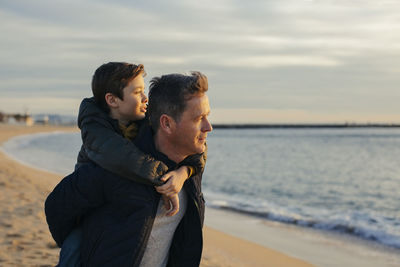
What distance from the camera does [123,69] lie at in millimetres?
2510

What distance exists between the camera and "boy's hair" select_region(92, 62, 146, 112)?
251cm

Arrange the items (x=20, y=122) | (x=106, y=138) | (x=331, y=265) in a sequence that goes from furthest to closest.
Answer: (x=20, y=122), (x=331, y=265), (x=106, y=138)

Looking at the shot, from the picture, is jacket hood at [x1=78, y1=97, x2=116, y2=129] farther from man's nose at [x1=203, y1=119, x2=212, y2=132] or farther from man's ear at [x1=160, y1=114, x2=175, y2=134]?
man's nose at [x1=203, y1=119, x2=212, y2=132]

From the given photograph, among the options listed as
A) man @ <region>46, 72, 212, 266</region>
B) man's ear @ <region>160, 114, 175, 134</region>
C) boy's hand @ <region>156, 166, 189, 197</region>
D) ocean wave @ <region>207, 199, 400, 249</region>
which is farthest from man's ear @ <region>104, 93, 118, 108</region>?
ocean wave @ <region>207, 199, 400, 249</region>

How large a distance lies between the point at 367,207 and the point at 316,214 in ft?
8.88

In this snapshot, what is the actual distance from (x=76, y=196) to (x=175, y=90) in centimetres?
67

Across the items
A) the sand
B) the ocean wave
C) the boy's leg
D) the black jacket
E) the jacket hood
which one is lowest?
the ocean wave

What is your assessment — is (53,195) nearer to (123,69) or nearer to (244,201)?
(123,69)

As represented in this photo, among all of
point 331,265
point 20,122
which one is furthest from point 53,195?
point 20,122

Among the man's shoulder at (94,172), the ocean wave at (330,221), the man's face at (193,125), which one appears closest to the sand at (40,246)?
the ocean wave at (330,221)

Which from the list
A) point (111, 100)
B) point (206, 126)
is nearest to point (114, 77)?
point (111, 100)

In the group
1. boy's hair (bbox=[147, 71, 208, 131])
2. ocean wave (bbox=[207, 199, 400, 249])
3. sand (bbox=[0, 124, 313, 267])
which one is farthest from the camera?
ocean wave (bbox=[207, 199, 400, 249])

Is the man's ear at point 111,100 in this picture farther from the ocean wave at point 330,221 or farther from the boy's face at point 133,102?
the ocean wave at point 330,221

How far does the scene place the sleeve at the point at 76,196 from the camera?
214 centimetres
